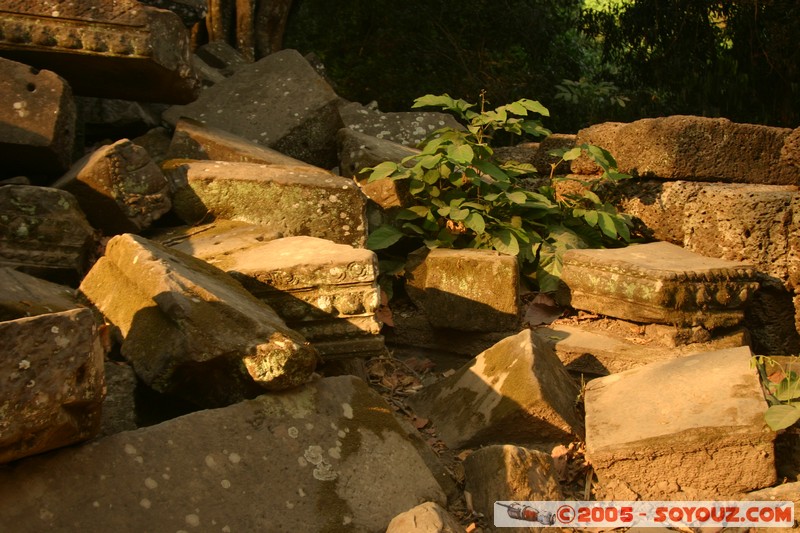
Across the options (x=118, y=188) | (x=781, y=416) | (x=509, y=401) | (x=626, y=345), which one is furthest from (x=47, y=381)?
(x=626, y=345)

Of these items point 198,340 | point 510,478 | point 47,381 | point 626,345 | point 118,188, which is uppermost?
point 47,381

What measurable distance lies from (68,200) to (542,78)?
283 inches

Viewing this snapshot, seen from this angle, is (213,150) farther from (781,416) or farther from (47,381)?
(781,416)

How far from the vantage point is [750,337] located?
485 centimetres

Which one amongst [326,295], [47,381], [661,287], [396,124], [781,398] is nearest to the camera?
[47,381]

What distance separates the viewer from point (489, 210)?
5.16 m

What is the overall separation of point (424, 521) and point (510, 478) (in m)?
0.54

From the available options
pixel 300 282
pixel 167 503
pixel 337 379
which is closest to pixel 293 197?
pixel 300 282

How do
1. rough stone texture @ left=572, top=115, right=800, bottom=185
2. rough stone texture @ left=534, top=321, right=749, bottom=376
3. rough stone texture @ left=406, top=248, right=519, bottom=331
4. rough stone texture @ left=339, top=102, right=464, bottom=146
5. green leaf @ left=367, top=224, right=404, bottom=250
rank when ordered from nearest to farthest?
rough stone texture @ left=534, top=321, right=749, bottom=376, rough stone texture @ left=406, top=248, right=519, bottom=331, green leaf @ left=367, top=224, right=404, bottom=250, rough stone texture @ left=572, top=115, right=800, bottom=185, rough stone texture @ left=339, top=102, right=464, bottom=146

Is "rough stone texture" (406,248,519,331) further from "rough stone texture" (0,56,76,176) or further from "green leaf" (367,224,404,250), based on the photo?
"rough stone texture" (0,56,76,176)

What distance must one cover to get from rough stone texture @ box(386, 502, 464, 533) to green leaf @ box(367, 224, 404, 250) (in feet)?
7.46

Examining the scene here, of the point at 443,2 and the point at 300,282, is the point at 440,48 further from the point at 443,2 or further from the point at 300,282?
the point at 300,282

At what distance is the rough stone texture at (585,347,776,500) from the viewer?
334 centimetres

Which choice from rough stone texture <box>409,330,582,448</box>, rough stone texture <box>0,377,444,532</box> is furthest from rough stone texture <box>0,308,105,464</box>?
rough stone texture <box>409,330,582,448</box>
